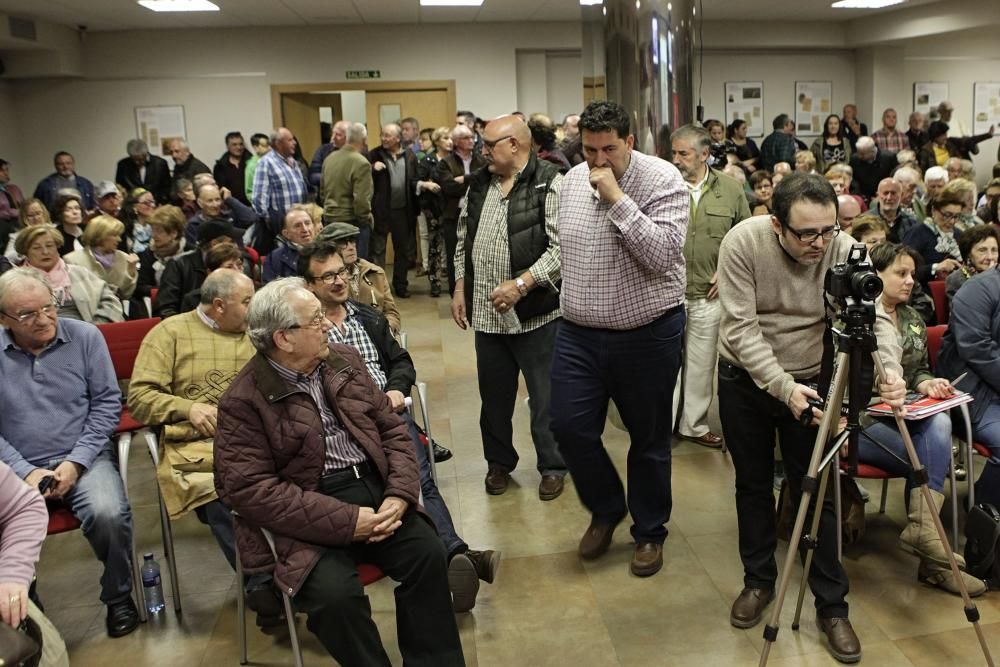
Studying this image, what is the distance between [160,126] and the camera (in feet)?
34.7

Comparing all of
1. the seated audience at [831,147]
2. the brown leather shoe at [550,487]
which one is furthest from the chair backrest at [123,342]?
the seated audience at [831,147]

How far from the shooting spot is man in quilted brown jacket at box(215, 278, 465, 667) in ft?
7.22

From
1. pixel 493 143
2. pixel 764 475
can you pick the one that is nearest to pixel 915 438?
pixel 764 475

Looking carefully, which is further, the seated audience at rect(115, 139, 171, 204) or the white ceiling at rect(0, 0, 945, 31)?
the seated audience at rect(115, 139, 171, 204)

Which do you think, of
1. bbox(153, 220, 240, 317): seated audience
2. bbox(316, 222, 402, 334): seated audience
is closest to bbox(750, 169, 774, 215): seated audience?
bbox(316, 222, 402, 334): seated audience

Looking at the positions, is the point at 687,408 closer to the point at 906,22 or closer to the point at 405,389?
the point at 405,389

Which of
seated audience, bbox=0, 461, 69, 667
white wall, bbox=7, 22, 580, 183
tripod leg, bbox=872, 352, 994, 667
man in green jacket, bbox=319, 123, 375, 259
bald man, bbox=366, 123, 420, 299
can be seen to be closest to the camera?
seated audience, bbox=0, 461, 69, 667

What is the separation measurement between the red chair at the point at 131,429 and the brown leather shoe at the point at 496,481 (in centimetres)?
134

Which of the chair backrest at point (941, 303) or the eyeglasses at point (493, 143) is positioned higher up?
the eyeglasses at point (493, 143)

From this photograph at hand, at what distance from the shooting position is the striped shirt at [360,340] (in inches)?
120

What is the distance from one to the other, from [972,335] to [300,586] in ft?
8.29

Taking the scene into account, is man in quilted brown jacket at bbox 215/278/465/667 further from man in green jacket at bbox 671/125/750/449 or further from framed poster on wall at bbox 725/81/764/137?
framed poster on wall at bbox 725/81/764/137

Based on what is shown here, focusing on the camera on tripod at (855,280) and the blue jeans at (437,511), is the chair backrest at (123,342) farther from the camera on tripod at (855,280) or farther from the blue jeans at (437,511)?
the camera on tripod at (855,280)

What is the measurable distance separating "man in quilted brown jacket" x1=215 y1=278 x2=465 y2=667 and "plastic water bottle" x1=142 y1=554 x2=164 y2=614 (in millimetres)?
798
